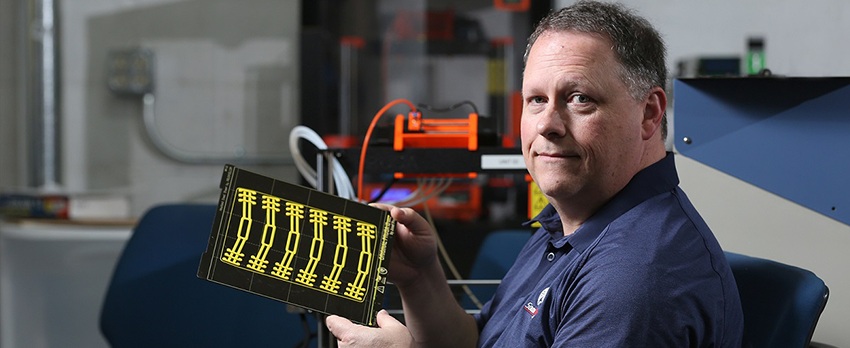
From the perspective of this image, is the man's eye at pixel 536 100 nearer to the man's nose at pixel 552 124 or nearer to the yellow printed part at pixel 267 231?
the man's nose at pixel 552 124

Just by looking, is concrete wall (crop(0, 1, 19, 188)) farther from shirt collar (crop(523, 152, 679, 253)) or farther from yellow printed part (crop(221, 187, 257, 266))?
shirt collar (crop(523, 152, 679, 253))

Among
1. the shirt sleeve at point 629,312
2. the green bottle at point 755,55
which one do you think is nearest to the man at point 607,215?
the shirt sleeve at point 629,312

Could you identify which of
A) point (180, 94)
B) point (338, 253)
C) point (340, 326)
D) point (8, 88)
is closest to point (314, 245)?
point (338, 253)

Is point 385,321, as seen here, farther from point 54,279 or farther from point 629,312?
point 54,279

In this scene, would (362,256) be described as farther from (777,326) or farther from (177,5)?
(177,5)

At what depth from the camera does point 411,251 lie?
128 cm

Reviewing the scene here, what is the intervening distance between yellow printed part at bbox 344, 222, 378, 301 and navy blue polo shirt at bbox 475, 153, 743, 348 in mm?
224

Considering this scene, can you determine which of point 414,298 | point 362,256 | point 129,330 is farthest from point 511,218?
point 362,256

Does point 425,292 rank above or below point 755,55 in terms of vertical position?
below

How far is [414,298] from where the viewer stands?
1303 millimetres

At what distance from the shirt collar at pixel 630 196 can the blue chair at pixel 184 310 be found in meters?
1.16

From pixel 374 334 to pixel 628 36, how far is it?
58 cm

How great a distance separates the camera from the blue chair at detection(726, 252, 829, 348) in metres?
0.98

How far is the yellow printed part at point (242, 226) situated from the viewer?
1104 millimetres
